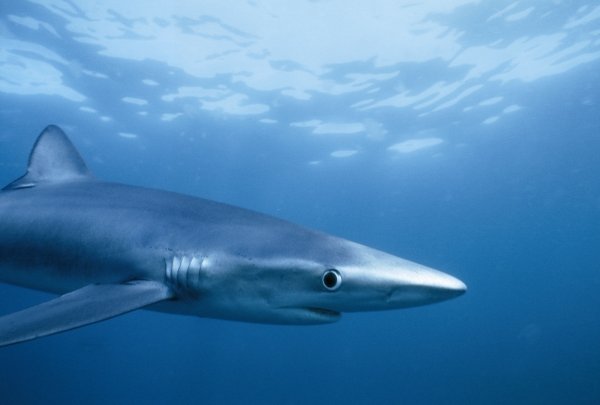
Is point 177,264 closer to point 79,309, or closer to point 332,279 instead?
point 79,309

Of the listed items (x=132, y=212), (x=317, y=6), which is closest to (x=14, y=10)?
(x=317, y=6)

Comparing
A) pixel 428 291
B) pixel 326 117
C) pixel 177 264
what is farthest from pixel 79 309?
pixel 326 117

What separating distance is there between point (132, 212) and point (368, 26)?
14437 millimetres

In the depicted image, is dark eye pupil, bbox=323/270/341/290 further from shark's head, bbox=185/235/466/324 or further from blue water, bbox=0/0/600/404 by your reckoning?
blue water, bbox=0/0/600/404

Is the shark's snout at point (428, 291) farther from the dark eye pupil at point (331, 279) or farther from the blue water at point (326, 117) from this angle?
the blue water at point (326, 117)

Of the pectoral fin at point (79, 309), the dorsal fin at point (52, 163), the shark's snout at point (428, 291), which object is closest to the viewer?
the pectoral fin at point (79, 309)

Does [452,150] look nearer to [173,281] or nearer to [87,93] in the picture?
[87,93]

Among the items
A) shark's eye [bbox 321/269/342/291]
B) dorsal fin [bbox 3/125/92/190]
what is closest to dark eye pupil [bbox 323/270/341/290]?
shark's eye [bbox 321/269/342/291]

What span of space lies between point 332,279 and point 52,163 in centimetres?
359

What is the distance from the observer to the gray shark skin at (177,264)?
7.65 ft

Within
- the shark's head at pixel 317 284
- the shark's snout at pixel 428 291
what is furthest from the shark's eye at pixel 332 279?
the shark's snout at pixel 428 291

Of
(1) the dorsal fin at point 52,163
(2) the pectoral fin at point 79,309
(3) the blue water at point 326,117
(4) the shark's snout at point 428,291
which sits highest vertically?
(3) the blue water at point 326,117

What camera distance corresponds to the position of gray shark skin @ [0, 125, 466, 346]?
2.33 meters

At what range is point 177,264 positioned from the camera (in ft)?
9.34
